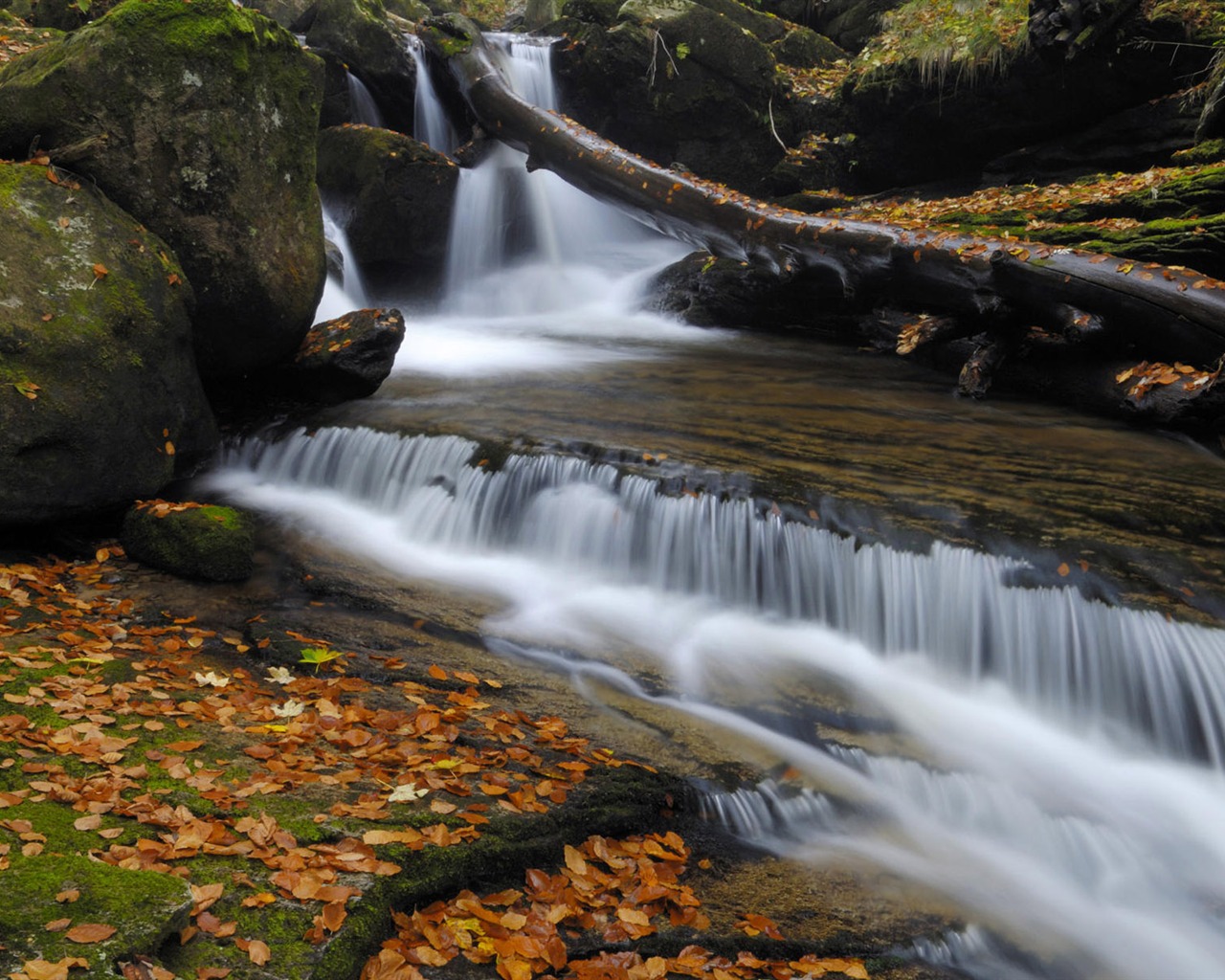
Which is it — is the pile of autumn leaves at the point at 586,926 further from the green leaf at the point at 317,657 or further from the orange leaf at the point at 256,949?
the green leaf at the point at 317,657

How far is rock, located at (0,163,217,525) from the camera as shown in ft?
18.8

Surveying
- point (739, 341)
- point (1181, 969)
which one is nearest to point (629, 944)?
point (1181, 969)

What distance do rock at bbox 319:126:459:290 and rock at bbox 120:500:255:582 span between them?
802 centimetres

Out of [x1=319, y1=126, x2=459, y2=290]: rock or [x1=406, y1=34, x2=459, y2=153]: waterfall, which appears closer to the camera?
[x1=319, y1=126, x2=459, y2=290]: rock

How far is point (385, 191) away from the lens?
1295 centimetres

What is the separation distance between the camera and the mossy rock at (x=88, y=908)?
204 cm

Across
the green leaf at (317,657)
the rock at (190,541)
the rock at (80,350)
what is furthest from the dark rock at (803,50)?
the green leaf at (317,657)

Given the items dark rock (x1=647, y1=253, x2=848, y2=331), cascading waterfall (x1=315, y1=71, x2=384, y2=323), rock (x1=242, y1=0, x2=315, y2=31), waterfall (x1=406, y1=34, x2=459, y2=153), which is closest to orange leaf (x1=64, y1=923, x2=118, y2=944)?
cascading waterfall (x1=315, y1=71, x2=384, y2=323)

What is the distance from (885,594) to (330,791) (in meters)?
3.81

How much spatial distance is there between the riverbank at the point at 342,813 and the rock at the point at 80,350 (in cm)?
84

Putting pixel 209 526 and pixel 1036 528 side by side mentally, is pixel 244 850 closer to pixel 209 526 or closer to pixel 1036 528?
pixel 209 526

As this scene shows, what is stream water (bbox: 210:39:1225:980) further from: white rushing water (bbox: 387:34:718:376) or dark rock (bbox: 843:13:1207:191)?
dark rock (bbox: 843:13:1207:191)

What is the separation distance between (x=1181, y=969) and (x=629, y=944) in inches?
98.3

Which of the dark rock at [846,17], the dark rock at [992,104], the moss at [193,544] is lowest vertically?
the moss at [193,544]
